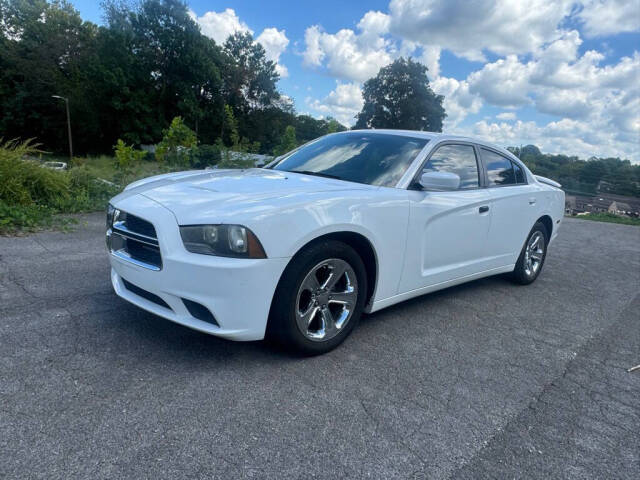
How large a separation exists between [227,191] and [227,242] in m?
0.52

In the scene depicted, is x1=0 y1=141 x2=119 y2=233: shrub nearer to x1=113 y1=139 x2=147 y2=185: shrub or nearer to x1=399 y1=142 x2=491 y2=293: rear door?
x1=113 y1=139 x2=147 y2=185: shrub

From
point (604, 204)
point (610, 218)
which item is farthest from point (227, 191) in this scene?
point (604, 204)

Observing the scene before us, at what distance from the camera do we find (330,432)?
6.98 feet

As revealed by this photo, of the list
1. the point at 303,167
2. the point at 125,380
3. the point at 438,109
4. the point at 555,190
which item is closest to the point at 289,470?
the point at 125,380

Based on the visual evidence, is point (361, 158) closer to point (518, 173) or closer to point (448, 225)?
point (448, 225)

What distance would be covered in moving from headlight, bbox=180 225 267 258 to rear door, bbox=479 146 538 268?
257 cm

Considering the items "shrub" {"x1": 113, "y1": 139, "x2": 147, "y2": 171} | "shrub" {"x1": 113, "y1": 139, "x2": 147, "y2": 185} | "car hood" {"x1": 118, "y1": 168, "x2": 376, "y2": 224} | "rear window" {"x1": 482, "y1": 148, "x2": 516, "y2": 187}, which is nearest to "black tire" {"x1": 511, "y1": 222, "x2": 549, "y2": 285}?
"rear window" {"x1": 482, "y1": 148, "x2": 516, "y2": 187}

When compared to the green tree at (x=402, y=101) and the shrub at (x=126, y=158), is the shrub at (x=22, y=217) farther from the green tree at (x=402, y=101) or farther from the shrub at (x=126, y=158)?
the green tree at (x=402, y=101)

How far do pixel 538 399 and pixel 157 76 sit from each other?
51.8 m

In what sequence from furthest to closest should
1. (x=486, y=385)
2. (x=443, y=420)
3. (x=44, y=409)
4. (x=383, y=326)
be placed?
1. (x=383, y=326)
2. (x=486, y=385)
3. (x=443, y=420)
4. (x=44, y=409)

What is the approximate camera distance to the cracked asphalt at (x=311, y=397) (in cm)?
191

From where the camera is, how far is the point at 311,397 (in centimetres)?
241

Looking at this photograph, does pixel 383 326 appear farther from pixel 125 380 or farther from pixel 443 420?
pixel 125 380

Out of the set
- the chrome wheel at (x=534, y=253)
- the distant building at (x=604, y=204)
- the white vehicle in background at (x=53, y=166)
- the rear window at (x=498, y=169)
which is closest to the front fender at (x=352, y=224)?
the rear window at (x=498, y=169)
